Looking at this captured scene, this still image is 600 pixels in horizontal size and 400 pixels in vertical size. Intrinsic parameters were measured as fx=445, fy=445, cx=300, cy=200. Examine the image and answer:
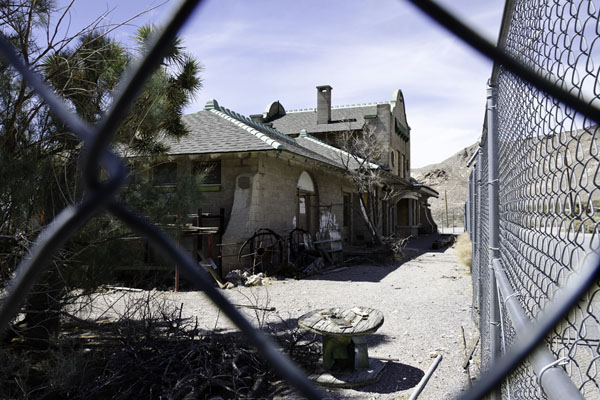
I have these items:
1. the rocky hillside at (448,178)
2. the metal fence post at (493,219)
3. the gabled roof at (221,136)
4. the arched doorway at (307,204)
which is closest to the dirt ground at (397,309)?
the metal fence post at (493,219)

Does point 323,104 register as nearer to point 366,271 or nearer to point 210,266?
point 366,271

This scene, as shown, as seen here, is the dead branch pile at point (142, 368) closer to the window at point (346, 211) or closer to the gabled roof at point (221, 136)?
the gabled roof at point (221, 136)

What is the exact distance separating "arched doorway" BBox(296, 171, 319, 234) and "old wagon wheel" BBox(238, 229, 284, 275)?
2.17 metres

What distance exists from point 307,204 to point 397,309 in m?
7.87

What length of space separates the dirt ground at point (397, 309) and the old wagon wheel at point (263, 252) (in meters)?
0.96

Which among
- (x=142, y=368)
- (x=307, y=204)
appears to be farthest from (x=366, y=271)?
(x=142, y=368)

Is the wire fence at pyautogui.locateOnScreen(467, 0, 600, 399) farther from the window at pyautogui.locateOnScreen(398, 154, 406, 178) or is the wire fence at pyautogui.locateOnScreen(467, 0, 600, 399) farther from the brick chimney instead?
the window at pyautogui.locateOnScreen(398, 154, 406, 178)

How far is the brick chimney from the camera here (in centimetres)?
2412

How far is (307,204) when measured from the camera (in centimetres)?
1521

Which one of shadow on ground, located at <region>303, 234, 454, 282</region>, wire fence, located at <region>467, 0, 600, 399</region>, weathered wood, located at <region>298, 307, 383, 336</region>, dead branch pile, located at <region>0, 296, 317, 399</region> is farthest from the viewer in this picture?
shadow on ground, located at <region>303, 234, 454, 282</region>

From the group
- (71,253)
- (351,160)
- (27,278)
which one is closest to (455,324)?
(71,253)

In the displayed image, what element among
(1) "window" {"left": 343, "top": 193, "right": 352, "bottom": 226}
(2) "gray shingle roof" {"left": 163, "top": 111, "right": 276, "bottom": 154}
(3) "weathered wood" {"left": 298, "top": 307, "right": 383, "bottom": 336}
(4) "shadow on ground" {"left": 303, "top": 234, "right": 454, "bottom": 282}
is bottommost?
(4) "shadow on ground" {"left": 303, "top": 234, "right": 454, "bottom": 282}

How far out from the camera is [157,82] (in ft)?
18.1

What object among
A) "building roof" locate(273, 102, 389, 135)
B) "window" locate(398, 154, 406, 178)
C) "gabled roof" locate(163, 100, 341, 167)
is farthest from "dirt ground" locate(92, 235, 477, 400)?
"window" locate(398, 154, 406, 178)
